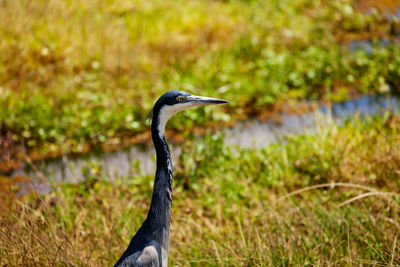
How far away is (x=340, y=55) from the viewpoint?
317 inches

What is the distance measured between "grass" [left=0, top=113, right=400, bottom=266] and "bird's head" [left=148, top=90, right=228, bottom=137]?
1.06m

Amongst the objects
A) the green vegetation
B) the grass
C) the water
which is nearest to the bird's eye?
the grass

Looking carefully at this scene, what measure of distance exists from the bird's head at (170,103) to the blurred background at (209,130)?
2.91ft

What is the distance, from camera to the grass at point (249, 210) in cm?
358

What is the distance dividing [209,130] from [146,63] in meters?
2.08

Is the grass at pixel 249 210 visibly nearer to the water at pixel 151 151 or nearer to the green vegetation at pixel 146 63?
the water at pixel 151 151

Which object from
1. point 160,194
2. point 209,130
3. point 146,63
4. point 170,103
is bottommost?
point 209,130

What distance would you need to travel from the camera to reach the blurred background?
3871 millimetres

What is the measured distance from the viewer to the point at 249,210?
4.44 meters

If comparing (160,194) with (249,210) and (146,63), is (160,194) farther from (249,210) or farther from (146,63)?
(146,63)

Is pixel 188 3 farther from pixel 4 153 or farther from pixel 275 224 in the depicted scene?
pixel 275 224

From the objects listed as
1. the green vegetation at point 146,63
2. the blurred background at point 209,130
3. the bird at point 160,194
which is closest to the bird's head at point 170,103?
the bird at point 160,194

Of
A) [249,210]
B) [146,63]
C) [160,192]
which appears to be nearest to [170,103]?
[160,192]

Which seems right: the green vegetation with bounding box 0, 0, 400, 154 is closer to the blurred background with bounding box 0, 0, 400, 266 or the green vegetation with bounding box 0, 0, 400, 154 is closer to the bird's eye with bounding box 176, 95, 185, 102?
the blurred background with bounding box 0, 0, 400, 266
